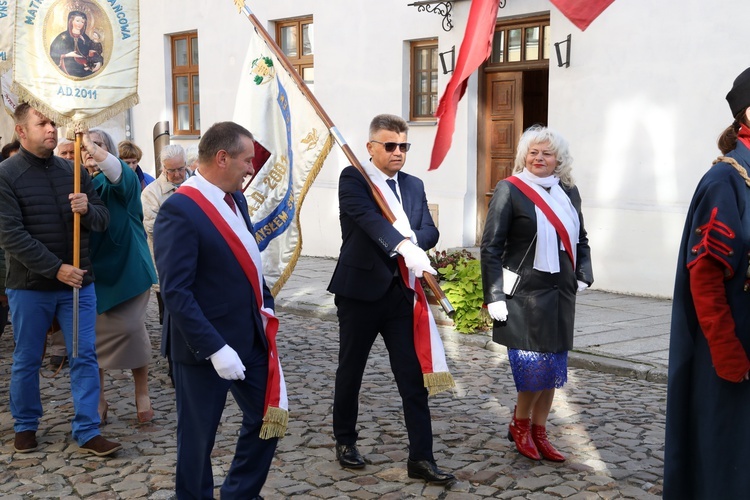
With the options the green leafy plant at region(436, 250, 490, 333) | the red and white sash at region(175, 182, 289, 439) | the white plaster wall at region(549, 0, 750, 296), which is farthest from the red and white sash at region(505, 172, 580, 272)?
the white plaster wall at region(549, 0, 750, 296)

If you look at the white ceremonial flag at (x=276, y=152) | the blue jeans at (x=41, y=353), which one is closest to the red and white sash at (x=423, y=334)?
the white ceremonial flag at (x=276, y=152)

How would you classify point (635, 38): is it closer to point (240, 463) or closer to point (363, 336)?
point (363, 336)

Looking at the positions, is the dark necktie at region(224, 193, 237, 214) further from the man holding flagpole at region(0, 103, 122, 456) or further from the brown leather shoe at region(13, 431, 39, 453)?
the brown leather shoe at region(13, 431, 39, 453)

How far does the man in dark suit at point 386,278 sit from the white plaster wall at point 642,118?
617 cm

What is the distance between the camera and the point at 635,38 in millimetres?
10906

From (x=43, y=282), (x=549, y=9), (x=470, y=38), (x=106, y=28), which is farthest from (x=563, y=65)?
(x=43, y=282)

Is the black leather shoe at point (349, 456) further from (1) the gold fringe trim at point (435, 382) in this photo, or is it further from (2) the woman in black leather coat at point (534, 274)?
(2) the woman in black leather coat at point (534, 274)

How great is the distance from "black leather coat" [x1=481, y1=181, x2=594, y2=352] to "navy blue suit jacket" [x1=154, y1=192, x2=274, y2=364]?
5.18 ft

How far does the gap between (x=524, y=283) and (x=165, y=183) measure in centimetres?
324

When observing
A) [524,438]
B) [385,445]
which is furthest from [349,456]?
[524,438]

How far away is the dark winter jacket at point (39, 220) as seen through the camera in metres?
5.43

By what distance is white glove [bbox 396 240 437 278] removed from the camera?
4.63 metres

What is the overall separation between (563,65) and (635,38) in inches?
39.8

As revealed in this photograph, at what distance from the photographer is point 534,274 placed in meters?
5.20
